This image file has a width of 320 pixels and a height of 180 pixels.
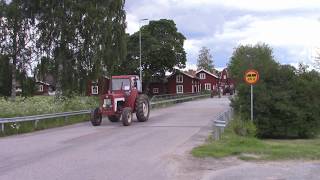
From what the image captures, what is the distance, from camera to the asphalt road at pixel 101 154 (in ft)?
40.6

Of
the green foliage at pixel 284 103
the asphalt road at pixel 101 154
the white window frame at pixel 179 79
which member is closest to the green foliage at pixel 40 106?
the asphalt road at pixel 101 154

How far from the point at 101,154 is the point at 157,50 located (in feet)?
239

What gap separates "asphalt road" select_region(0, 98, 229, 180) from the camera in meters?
12.4

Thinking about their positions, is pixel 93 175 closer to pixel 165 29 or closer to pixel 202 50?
pixel 165 29

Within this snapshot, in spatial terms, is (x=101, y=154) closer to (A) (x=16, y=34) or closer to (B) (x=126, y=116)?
(B) (x=126, y=116)

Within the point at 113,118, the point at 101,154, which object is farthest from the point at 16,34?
the point at 101,154

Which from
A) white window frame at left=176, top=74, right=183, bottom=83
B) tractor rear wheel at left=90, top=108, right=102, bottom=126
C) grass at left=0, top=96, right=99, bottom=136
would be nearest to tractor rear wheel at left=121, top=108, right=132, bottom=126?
tractor rear wheel at left=90, top=108, right=102, bottom=126

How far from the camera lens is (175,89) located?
372 feet

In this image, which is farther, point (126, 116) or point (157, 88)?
point (157, 88)

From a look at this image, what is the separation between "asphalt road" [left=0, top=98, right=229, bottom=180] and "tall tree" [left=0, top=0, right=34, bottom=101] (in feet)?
91.5

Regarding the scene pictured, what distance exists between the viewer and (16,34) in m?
51.2

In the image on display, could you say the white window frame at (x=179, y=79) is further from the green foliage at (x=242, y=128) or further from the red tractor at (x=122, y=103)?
the green foliage at (x=242, y=128)

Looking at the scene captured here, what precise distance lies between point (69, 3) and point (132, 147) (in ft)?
107

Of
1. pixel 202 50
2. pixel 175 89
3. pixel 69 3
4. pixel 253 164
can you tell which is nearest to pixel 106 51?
pixel 69 3
